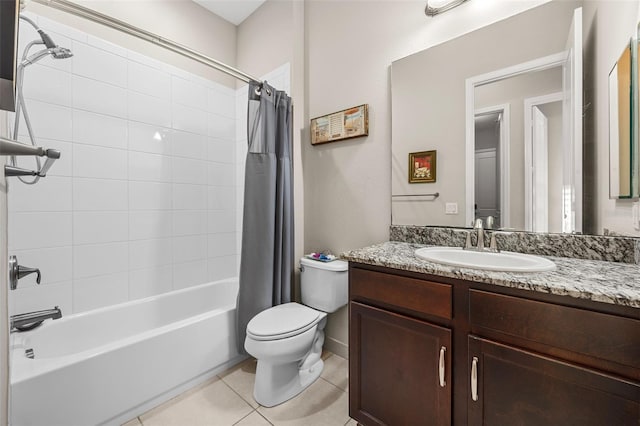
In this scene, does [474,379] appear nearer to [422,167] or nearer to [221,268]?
[422,167]

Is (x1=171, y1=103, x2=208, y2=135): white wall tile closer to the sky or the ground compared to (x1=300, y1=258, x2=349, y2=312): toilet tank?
closer to the sky

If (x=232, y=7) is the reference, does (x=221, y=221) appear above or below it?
below

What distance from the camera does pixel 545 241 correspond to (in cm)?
120

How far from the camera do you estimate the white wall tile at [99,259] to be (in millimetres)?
1717

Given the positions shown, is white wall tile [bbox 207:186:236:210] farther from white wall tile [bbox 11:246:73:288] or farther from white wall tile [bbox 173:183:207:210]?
white wall tile [bbox 11:246:73:288]

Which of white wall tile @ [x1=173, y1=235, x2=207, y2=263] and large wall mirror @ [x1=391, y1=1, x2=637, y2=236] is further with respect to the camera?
white wall tile @ [x1=173, y1=235, x2=207, y2=263]

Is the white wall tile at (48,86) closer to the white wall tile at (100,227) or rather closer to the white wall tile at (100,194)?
the white wall tile at (100,194)

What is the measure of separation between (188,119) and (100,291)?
142 centimetres

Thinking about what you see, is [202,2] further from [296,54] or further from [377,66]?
[377,66]

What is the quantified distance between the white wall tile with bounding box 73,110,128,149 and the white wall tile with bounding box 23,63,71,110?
10 centimetres

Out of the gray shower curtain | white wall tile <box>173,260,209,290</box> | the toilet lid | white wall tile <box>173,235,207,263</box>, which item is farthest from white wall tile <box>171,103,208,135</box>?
the toilet lid

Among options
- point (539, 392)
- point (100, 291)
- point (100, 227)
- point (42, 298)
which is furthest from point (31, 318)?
point (539, 392)

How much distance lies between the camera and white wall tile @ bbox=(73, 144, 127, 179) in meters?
1.72

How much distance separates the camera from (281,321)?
1550 millimetres
